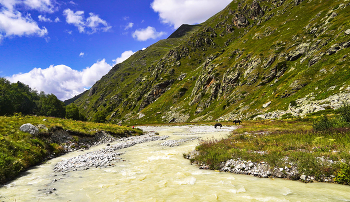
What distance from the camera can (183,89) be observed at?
148375 mm

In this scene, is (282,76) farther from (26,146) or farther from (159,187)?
(26,146)

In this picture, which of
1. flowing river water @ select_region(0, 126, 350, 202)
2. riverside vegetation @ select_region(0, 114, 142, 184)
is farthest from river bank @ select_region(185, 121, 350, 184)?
riverside vegetation @ select_region(0, 114, 142, 184)

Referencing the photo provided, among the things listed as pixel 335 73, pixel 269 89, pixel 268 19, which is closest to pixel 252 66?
pixel 269 89

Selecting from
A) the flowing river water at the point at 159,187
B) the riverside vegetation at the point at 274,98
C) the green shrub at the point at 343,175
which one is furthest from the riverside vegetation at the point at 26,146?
the green shrub at the point at 343,175

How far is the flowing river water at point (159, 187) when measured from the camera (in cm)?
770

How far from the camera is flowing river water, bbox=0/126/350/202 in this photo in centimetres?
770

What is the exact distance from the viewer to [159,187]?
31.0 ft

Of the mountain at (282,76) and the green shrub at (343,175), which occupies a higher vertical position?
the mountain at (282,76)

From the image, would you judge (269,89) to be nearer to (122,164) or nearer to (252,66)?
(252,66)

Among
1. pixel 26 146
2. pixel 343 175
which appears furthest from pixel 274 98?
pixel 26 146

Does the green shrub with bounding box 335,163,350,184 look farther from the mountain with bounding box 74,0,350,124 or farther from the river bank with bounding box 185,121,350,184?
the mountain with bounding box 74,0,350,124

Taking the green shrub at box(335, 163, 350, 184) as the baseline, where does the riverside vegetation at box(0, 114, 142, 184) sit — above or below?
above

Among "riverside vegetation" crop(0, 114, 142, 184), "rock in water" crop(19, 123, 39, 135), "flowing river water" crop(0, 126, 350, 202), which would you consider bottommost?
"flowing river water" crop(0, 126, 350, 202)

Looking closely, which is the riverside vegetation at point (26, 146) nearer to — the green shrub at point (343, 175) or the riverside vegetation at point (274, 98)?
the riverside vegetation at point (274, 98)
